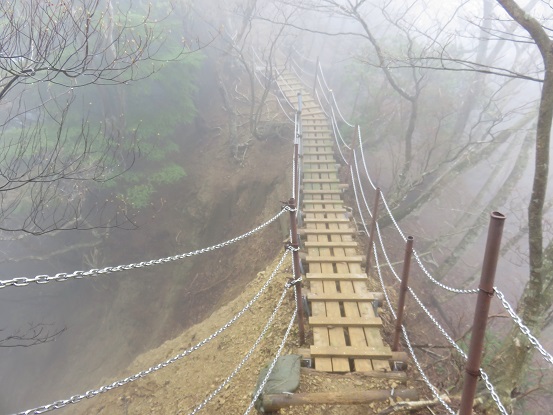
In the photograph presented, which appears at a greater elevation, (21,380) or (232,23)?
(232,23)

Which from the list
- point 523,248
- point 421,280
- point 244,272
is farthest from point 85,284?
point 523,248

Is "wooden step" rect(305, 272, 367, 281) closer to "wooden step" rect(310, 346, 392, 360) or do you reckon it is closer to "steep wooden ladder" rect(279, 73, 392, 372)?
"steep wooden ladder" rect(279, 73, 392, 372)

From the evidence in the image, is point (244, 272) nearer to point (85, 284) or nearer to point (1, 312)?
point (85, 284)

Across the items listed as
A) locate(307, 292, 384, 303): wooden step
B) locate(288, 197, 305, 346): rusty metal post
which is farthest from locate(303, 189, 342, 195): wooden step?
locate(288, 197, 305, 346): rusty metal post

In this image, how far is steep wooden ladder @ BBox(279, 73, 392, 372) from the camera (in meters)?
4.09

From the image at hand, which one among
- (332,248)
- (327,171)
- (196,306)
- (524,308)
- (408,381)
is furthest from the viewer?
(196,306)

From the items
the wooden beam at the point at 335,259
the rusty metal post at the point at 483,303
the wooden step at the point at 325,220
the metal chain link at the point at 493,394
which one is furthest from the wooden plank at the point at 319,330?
the metal chain link at the point at 493,394

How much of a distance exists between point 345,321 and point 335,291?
0.65 m

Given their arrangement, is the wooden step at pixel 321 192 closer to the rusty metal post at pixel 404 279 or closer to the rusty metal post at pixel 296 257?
the rusty metal post at pixel 296 257

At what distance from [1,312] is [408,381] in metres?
15.4

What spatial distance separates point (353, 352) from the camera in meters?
4.11

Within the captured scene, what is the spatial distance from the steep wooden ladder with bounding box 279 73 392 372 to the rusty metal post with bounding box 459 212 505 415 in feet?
6.02

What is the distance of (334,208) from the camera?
7844 mm

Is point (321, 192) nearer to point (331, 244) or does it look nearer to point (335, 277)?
point (331, 244)
